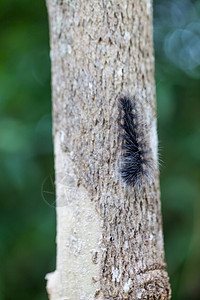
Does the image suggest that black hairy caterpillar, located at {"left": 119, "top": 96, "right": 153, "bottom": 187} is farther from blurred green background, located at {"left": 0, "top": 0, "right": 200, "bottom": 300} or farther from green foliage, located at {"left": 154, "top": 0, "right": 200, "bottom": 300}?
green foliage, located at {"left": 154, "top": 0, "right": 200, "bottom": 300}

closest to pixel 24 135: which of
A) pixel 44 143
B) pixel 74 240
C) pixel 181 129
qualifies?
pixel 44 143

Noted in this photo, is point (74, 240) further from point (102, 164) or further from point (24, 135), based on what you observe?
point (24, 135)

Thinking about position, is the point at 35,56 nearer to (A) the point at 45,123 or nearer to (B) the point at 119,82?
(A) the point at 45,123

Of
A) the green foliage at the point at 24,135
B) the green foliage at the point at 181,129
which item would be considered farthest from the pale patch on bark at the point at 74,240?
the green foliage at the point at 181,129

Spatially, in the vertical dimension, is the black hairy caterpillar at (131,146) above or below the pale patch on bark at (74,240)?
above

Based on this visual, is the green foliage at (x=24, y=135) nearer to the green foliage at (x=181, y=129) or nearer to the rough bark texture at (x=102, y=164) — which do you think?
the green foliage at (x=181, y=129)

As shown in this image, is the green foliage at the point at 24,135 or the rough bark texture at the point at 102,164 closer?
the rough bark texture at the point at 102,164
